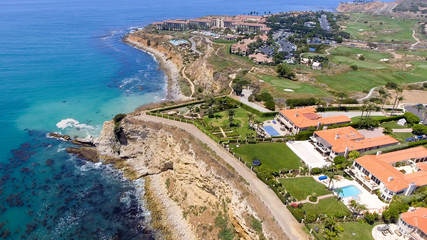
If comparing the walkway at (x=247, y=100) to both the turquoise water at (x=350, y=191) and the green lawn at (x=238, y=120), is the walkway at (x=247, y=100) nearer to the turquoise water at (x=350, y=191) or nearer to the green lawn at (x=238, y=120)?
the green lawn at (x=238, y=120)

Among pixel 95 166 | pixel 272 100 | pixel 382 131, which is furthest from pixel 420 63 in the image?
pixel 95 166

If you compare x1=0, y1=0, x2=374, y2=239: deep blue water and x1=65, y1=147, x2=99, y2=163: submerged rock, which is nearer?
x1=0, y1=0, x2=374, y2=239: deep blue water

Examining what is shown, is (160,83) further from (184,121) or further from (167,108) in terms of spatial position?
(184,121)

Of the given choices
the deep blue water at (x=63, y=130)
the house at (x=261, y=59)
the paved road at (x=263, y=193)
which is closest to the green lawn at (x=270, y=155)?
the paved road at (x=263, y=193)

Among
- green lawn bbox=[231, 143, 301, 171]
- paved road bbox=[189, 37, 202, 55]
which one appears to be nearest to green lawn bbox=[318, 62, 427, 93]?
green lawn bbox=[231, 143, 301, 171]

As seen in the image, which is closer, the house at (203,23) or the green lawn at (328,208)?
the green lawn at (328,208)

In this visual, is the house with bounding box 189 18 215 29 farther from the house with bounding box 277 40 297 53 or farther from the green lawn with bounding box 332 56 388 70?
the green lawn with bounding box 332 56 388 70

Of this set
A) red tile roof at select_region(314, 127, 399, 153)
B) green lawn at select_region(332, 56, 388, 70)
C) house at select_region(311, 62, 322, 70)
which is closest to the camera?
red tile roof at select_region(314, 127, 399, 153)
